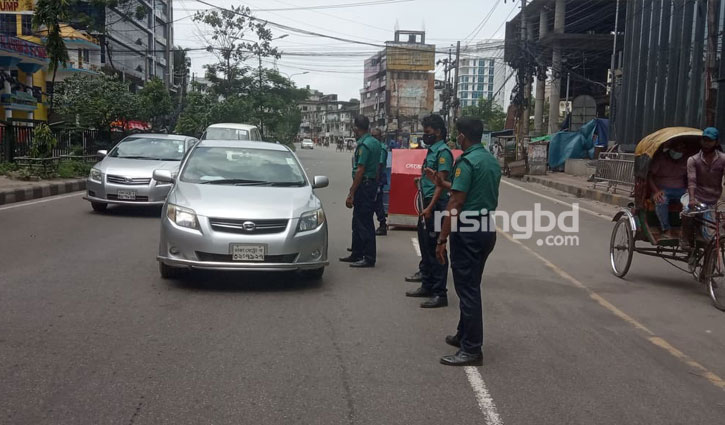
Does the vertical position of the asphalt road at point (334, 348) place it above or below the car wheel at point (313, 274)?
below

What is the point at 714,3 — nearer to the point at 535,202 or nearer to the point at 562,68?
the point at 535,202

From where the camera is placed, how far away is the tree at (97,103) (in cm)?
2373

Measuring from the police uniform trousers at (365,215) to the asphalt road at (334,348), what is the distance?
13.2 inches

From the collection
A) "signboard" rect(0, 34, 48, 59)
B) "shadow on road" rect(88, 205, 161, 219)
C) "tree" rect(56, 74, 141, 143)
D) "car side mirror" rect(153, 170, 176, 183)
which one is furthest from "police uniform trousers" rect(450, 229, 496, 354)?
"signboard" rect(0, 34, 48, 59)

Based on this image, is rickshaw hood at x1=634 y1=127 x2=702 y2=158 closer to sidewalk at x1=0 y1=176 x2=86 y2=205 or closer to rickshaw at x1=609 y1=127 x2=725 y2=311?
rickshaw at x1=609 y1=127 x2=725 y2=311

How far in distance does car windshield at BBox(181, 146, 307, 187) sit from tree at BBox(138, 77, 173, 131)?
63.6 ft

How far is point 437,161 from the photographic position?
6.49 metres

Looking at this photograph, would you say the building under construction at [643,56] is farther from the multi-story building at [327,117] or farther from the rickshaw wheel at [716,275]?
the multi-story building at [327,117]

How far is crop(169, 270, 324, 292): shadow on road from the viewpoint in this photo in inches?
275

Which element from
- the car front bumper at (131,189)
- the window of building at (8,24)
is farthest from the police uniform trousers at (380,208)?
the window of building at (8,24)

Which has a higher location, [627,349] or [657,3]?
[657,3]

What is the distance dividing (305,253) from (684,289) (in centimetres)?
451

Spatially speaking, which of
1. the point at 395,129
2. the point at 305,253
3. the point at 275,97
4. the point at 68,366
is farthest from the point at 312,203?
the point at 395,129

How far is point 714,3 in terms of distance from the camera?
52.7 ft
